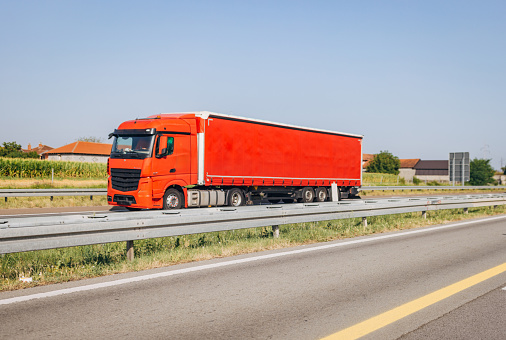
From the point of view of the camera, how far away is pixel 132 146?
16.2 m

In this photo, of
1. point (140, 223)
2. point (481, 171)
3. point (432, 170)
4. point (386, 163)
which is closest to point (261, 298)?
point (140, 223)

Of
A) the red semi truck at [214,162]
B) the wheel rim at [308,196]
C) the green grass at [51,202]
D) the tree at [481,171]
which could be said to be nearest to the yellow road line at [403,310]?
the red semi truck at [214,162]

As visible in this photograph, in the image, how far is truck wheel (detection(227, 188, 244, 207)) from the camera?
1870cm

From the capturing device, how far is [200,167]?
17.4 metres

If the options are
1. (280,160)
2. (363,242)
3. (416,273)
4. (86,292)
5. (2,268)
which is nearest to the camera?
(86,292)

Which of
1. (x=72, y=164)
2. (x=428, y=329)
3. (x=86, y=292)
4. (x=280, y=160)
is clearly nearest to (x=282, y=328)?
(x=428, y=329)

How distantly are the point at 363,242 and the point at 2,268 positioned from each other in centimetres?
661

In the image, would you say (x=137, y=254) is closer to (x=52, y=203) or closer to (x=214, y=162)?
(x=214, y=162)

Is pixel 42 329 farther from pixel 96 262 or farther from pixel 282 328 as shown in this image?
pixel 96 262

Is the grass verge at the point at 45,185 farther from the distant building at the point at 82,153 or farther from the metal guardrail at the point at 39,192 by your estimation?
the distant building at the point at 82,153

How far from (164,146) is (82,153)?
86.0 m

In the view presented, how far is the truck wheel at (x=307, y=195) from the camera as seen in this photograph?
22.1m

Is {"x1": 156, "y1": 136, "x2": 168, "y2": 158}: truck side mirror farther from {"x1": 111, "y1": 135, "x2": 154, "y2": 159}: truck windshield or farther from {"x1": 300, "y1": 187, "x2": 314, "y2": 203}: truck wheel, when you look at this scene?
{"x1": 300, "y1": 187, "x2": 314, "y2": 203}: truck wheel

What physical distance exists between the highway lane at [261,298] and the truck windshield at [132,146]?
8413 mm
